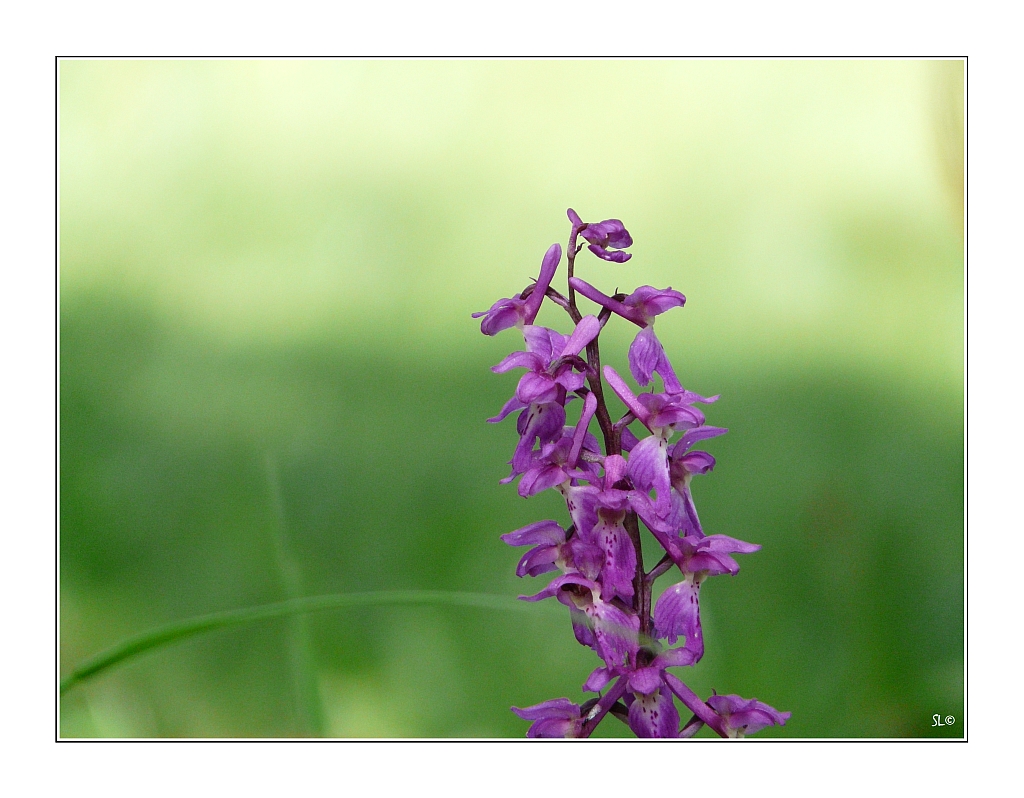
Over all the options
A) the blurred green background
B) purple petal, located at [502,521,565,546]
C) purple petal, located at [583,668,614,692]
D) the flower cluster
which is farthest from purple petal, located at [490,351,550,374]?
the blurred green background

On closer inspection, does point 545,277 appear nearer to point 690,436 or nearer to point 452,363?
point 690,436

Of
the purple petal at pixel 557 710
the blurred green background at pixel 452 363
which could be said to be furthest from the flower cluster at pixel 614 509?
the blurred green background at pixel 452 363

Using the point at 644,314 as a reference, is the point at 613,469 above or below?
below

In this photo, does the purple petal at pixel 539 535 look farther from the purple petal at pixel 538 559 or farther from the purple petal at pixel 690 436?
the purple petal at pixel 690 436

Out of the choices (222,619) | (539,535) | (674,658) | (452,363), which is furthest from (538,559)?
(452,363)

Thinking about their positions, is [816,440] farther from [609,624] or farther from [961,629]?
[609,624]

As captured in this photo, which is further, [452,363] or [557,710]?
[452,363]
